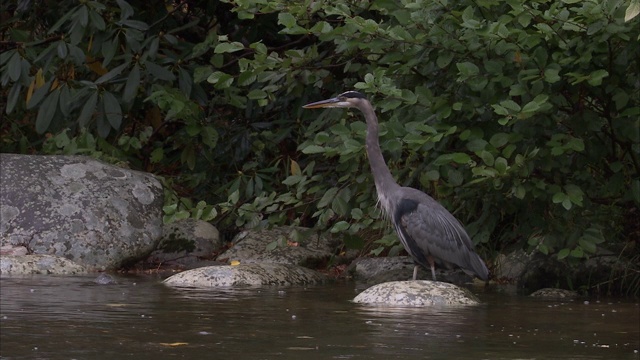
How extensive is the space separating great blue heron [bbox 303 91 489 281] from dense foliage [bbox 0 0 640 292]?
168 mm

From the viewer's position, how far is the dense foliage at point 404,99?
8391 mm

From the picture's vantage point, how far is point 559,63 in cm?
845

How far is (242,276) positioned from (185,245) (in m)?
2.44

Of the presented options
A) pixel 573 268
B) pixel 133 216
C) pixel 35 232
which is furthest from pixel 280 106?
pixel 573 268

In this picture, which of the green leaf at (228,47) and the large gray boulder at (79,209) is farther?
the large gray boulder at (79,209)

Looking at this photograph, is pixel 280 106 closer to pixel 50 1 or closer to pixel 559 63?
pixel 50 1

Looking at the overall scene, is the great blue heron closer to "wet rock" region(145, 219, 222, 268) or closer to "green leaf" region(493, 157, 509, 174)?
"green leaf" region(493, 157, 509, 174)

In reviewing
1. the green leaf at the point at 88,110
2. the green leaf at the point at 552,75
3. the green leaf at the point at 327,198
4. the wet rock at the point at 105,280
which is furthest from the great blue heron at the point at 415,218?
the green leaf at the point at 88,110

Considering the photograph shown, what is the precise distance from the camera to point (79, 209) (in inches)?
451

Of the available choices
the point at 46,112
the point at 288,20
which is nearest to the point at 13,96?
the point at 46,112

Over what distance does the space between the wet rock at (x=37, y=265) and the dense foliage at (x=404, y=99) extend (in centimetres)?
120

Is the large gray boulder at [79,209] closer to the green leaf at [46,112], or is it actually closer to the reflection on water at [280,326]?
the green leaf at [46,112]

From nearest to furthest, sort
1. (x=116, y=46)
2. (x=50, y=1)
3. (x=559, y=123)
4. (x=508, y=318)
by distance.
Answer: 1. (x=508, y=318)
2. (x=559, y=123)
3. (x=116, y=46)
4. (x=50, y=1)

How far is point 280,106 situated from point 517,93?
15.1 ft
